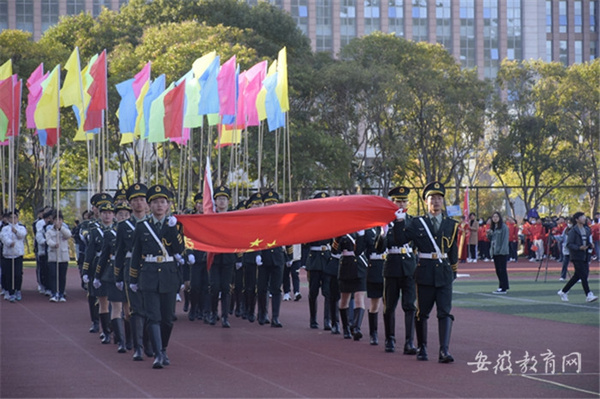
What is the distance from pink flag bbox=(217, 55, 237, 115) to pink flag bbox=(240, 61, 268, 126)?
1755mm

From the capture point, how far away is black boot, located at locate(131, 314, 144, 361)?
12.4m

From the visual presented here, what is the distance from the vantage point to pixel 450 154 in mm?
52469

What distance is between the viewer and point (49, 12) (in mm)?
91562

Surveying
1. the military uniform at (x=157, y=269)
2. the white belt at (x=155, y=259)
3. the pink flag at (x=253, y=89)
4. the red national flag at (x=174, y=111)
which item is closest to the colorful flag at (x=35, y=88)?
the red national flag at (x=174, y=111)

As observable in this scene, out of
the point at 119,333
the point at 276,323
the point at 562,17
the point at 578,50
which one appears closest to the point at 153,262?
the point at 119,333

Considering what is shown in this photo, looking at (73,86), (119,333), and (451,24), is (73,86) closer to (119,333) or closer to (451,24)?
(119,333)

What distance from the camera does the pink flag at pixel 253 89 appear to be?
28453 mm

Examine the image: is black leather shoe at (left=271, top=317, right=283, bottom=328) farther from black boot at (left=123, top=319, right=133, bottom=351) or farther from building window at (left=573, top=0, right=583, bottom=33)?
building window at (left=573, top=0, right=583, bottom=33)

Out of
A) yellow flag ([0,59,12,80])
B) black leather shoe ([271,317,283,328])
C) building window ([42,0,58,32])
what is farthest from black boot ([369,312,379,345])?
building window ([42,0,58,32])

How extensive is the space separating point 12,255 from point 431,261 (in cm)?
1345

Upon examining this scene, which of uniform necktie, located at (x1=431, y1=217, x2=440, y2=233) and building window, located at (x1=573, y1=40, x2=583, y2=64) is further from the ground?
building window, located at (x1=573, y1=40, x2=583, y2=64)

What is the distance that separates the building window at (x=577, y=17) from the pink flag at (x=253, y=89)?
8093cm

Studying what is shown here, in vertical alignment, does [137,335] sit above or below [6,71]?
below

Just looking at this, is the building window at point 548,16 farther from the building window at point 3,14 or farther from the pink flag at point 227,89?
the pink flag at point 227,89
